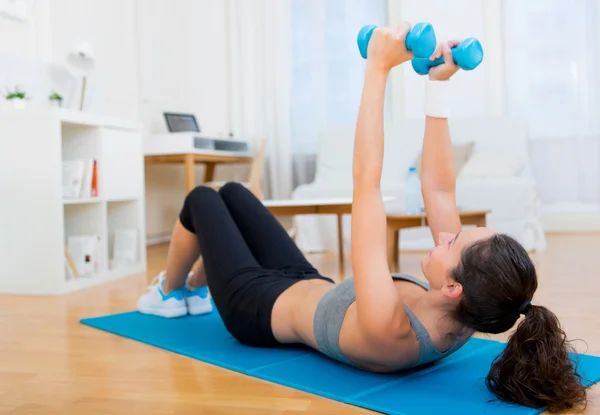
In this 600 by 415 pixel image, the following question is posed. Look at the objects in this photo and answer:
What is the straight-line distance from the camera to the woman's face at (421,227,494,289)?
1.32 meters

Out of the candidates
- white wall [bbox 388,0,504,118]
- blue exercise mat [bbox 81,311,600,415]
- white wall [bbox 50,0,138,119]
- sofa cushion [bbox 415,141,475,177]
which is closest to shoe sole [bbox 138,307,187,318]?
blue exercise mat [bbox 81,311,600,415]

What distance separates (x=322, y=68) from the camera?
5.65 metres

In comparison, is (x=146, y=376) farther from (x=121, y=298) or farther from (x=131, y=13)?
(x=131, y=13)

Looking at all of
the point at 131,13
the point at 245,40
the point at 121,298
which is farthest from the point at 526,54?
the point at 121,298

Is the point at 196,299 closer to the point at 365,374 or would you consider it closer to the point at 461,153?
the point at 365,374

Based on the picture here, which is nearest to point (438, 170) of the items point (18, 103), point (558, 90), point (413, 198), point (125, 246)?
point (413, 198)

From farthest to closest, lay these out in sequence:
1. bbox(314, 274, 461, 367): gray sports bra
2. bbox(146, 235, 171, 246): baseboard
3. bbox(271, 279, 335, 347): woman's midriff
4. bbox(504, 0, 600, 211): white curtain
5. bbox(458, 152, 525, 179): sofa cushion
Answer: bbox(146, 235, 171, 246): baseboard → bbox(504, 0, 600, 211): white curtain → bbox(458, 152, 525, 179): sofa cushion → bbox(271, 279, 335, 347): woman's midriff → bbox(314, 274, 461, 367): gray sports bra

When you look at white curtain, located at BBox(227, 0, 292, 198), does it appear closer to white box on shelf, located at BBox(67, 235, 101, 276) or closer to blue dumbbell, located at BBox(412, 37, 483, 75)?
white box on shelf, located at BBox(67, 235, 101, 276)

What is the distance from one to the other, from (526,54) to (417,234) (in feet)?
6.15

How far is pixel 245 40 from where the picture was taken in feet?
18.9

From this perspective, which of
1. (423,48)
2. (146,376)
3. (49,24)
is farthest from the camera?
(49,24)

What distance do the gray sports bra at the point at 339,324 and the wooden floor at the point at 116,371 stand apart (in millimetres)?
92

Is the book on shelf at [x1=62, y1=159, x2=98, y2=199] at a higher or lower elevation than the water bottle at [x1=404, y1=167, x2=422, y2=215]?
higher

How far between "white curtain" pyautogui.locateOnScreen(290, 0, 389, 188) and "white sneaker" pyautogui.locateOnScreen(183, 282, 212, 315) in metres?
3.44
